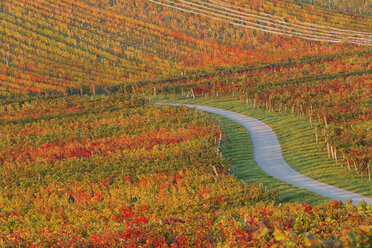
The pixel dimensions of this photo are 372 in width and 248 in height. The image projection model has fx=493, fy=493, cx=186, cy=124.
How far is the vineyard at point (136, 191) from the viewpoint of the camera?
73.3 feet

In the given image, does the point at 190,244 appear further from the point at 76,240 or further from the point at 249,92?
the point at 249,92

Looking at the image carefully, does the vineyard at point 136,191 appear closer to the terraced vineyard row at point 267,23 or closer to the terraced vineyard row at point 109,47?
the terraced vineyard row at point 109,47

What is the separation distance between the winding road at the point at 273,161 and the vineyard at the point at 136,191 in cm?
465

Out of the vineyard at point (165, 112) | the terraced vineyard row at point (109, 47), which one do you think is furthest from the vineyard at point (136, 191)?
the terraced vineyard row at point (109, 47)

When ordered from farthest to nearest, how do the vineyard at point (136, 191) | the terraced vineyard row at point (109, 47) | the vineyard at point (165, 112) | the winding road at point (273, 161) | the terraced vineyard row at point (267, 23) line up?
the terraced vineyard row at point (267, 23), the terraced vineyard row at point (109, 47), the winding road at point (273, 161), the vineyard at point (165, 112), the vineyard at point (136, 191)

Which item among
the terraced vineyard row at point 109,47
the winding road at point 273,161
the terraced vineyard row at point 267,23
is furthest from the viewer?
the terraced vineyard row at point 267,23

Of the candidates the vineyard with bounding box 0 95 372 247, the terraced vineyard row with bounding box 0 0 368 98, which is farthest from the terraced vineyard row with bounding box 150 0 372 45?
the vineyard with bounding box 0 95 372 247

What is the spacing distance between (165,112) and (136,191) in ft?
88.8

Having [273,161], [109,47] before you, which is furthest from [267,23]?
[273,161]

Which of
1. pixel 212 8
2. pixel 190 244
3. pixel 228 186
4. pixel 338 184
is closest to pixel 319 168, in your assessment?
pixel 338 184

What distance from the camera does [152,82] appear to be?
78500mm

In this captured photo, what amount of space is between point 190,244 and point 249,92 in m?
45.7

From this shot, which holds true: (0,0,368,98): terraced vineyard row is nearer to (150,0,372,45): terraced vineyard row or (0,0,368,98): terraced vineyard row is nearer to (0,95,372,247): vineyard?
(150,0,372,45): terraced vineyard row

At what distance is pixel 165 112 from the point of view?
5862cm
